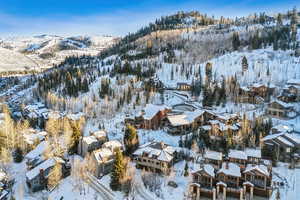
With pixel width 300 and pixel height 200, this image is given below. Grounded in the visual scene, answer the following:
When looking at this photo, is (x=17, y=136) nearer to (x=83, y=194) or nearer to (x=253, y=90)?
(x=83, y=194)

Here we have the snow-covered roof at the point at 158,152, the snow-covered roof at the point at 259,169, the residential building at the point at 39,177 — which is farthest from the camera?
the snow-covered roof at the point at 158,152

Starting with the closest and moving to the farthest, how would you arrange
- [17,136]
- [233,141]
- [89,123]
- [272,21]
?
1. [233,141]
2. [17,136]
3. [89,123]
4. [272,21]

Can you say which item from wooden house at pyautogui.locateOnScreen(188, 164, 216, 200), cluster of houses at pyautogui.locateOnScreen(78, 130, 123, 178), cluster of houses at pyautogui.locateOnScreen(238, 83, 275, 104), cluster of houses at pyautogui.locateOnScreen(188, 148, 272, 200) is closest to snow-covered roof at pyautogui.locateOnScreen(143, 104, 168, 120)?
cluster of houses at pyautogui.locateOnScreen(78, 130, 123, 178)

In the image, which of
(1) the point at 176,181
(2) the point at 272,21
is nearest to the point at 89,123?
(1) the point at 176,181

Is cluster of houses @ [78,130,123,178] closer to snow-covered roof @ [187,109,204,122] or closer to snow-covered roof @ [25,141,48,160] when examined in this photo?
snow-covered roof @ [25,141,48,160]

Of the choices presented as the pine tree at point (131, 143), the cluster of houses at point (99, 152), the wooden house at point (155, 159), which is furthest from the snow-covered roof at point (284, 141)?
the cluster of houses at point (99, 152)

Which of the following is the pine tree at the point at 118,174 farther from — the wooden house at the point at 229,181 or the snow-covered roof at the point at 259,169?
the snow-covered roof at the point at 259,169

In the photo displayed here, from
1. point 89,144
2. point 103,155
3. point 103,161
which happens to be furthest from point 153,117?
point 103,161
